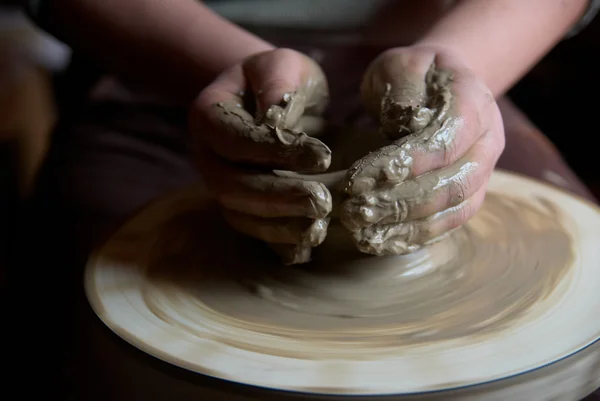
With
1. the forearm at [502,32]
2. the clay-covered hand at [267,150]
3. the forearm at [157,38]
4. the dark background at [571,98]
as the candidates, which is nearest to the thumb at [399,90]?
the clay-covered hand at [267,150]

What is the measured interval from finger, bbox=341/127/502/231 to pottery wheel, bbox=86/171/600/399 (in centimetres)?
12

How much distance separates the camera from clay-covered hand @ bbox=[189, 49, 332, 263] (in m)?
0.81

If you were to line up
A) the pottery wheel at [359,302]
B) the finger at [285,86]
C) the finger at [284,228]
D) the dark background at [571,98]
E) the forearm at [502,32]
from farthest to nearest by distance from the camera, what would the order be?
1. the dark background at [571,98]
2. the forearm at [502,32]
3. the finger at [285,86]
4. the finger at [284,228]
5. the pottery wheel at [359,302]

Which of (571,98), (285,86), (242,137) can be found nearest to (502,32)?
(285,86)

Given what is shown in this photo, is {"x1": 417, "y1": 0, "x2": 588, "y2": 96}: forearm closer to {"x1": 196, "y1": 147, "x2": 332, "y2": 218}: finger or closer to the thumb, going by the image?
the thumb

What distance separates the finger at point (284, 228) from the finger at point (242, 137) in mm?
65

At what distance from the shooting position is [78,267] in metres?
1.09

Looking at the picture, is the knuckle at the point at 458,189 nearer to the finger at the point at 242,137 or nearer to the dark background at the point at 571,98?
the finger at the point at 242,137

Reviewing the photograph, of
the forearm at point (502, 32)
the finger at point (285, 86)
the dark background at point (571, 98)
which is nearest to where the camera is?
the finger at point (285, 86)

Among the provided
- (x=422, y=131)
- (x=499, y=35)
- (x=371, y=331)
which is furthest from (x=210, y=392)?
(x=499, y=35)

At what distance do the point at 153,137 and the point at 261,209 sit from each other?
27.7 inches

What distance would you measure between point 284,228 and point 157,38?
65 centimetres

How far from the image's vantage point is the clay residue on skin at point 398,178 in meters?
0.78

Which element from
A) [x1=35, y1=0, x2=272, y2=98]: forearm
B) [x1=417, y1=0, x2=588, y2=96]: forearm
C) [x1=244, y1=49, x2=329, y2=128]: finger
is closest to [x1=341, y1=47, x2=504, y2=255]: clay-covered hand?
[x1=244, y1=49, x2=329, y2=128]: finger
